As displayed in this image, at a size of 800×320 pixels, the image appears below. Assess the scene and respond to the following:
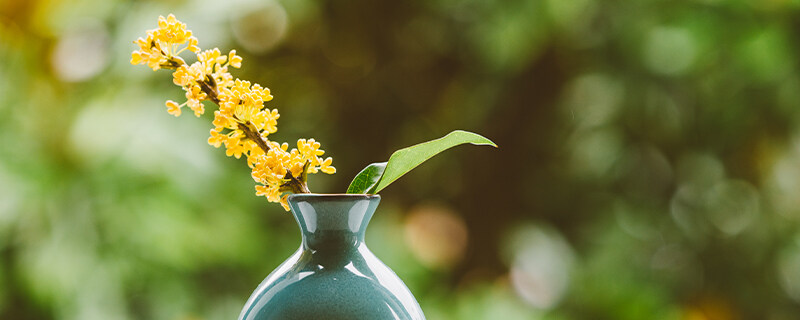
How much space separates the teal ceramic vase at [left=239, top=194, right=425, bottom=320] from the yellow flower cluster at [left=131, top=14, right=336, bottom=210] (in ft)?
0.06

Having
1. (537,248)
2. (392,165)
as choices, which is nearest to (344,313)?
(392,165)

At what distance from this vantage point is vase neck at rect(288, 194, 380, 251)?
0.44 meters

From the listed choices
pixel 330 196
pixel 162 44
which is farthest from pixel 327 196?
pixel 162 44

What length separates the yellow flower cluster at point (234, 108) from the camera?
43 cm

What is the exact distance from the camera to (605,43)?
5.33 feet

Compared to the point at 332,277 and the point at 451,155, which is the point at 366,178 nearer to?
the point at 332,277

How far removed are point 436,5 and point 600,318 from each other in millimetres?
→ 797

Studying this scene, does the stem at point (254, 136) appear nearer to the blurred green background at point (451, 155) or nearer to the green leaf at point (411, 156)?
the green leaf at point (411, 156)

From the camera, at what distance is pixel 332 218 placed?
447 mm

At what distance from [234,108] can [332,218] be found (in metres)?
0.09

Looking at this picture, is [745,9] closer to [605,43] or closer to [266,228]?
[605,43]

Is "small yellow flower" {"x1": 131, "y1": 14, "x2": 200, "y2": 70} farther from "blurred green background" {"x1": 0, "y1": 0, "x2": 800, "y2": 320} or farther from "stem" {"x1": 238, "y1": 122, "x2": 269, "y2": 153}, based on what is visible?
"blurred green background" {"x1": 0, "y1": 0, "x2": 800, "y2": 320}

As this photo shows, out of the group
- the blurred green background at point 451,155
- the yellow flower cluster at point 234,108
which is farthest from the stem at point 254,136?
the blurred green background at point 451,155

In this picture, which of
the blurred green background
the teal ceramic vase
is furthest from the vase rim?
the blurred green background
